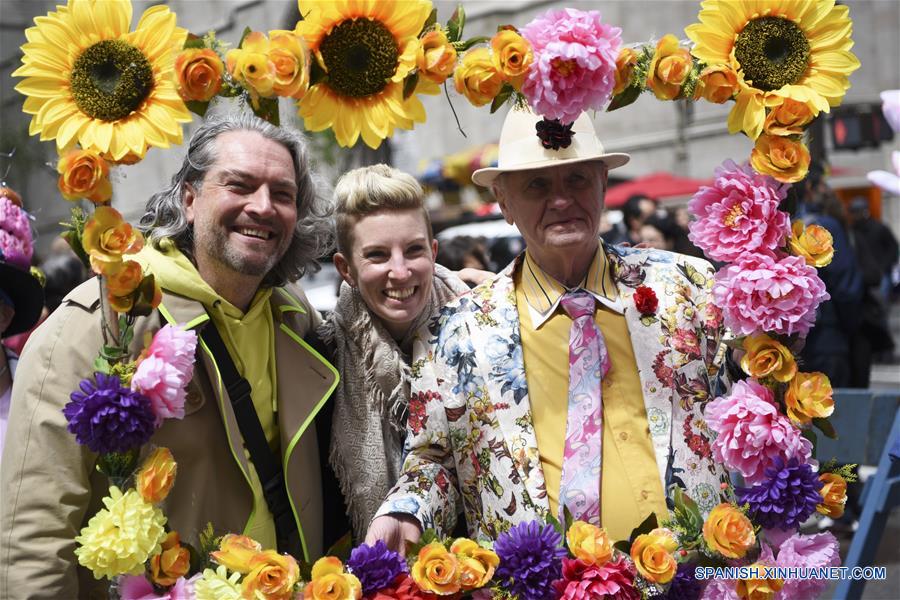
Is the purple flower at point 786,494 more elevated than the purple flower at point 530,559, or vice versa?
the purple flower at point 786,494

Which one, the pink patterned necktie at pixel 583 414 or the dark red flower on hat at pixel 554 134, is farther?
the dark red flower on hat at pixel 554 134

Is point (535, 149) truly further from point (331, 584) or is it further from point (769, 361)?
point (331, 584)

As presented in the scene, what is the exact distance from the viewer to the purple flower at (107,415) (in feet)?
9.03

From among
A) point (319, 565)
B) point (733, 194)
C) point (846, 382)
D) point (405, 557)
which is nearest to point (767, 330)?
point (733, 194)

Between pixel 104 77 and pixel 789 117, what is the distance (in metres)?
1.94

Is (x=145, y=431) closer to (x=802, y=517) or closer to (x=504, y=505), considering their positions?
(x=504, y=505)

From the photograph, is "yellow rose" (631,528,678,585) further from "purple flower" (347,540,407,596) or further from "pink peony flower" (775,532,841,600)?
"purple flower" (347,540,407,596)

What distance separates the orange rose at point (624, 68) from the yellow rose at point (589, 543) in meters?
1.27

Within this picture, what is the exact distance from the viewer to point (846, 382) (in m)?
7.20

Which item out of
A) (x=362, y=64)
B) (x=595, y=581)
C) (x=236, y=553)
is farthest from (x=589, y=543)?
(x=362, y=64)

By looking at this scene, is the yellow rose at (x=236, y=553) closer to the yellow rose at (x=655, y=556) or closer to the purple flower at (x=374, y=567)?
the purple flower at (x=374, y=567)

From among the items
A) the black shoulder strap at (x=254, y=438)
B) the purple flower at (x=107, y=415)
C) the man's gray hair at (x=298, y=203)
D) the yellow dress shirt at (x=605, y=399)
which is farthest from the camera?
the man's gray hair at (x=298, y=203)

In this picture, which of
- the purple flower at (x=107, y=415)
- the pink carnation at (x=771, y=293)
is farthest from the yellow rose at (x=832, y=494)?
the purple flower at (x=107, y=415)

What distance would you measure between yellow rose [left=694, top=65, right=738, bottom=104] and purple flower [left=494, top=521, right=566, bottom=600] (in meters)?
1.32
